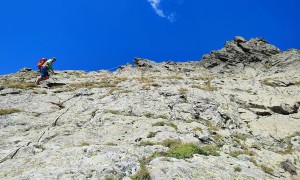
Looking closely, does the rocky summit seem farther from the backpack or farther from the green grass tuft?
the backpack

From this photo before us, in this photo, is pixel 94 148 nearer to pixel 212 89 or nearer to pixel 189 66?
pixel 212 89

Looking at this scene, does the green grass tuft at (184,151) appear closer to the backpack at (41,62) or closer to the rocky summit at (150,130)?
the rocky summit at (150,130)

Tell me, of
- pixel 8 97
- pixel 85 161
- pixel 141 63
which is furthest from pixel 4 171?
pixel 141 63

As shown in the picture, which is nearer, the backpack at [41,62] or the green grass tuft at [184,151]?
the green grass tuft at [184,151]

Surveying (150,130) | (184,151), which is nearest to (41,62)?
(150,130)

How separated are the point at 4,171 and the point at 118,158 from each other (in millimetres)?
5748

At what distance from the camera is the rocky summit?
17.3 meters

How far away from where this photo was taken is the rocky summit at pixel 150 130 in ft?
56.9

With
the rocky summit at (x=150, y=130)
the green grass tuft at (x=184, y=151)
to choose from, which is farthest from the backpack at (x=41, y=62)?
the green grass tuft at (x=184, y=151)

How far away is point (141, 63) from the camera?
6544 centimetres

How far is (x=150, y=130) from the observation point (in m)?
23.8

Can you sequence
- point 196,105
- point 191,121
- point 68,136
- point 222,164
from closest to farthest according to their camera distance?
point 222,164
point 68,136
point 191,121
point 196,105

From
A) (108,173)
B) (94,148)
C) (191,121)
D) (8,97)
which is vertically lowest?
(108,173)

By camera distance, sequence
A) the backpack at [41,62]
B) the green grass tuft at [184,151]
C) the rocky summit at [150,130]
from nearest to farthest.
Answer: the rocky summit at [150,130]
the green grass tuft at [184,151]
the backpack at [41,62]
